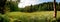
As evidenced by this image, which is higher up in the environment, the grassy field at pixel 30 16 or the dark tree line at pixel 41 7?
the dark tree line at pixel 41 7

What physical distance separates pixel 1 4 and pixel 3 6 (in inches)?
1.8

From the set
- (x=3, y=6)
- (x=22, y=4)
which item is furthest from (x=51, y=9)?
(x=3, y=6)

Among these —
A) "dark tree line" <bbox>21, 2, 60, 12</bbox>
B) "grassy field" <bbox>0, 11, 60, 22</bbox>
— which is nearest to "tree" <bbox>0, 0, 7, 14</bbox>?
"grassy field" <bbox>0, 11, 60, 22</bbox>

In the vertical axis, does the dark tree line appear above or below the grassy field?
above

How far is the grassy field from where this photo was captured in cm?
268

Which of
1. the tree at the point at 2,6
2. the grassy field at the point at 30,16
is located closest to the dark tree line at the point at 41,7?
the grassy field at the point at 30,16

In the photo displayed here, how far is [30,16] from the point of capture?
2701 millimetres

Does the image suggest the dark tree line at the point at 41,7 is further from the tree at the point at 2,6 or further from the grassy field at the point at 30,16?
the tree at the point at 2,6

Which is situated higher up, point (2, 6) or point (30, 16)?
point (2, 6)

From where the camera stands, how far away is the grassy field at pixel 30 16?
2680mm

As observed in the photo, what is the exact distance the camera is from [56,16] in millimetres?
2662

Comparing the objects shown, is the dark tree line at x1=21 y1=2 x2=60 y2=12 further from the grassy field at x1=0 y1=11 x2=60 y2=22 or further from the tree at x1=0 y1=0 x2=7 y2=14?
the tree at x1=0 y1=0 x2=7 y2=14

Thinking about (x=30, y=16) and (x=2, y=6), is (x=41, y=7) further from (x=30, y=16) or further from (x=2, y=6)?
(x=2, y=6)

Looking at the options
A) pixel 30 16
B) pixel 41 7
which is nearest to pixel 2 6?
pixel 30 16
